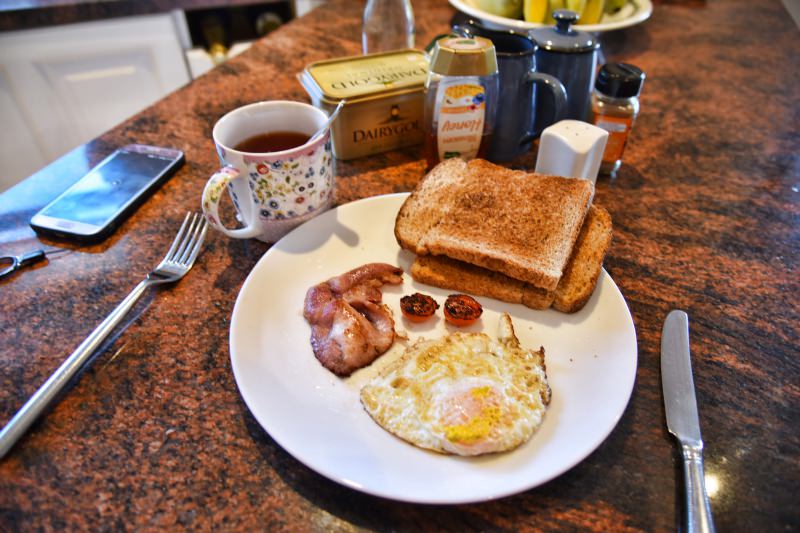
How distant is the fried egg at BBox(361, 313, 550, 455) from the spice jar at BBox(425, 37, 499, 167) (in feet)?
2.26

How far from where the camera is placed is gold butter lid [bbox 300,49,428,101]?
1.52 m

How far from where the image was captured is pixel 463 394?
89 cm

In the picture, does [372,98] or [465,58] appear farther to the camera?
[372,98]

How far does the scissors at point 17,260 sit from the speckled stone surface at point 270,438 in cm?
3

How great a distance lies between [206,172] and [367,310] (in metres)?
0.85

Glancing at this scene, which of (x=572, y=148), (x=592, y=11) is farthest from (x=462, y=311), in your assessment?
(x=592, y=11)

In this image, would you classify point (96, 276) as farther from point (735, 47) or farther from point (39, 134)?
point (735, 47)

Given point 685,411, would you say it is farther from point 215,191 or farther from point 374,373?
point 215,191

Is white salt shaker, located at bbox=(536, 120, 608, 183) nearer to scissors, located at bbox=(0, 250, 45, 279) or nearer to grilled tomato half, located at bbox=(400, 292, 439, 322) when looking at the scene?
grilled tomato half, located at bbox=(400, 292, 439, 322)

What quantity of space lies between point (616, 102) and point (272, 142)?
1015 millimetres

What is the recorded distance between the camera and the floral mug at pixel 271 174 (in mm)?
1144

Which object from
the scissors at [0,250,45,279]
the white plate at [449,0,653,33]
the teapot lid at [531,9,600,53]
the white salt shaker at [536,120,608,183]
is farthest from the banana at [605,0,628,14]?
the scissors at [0,250,45,279]

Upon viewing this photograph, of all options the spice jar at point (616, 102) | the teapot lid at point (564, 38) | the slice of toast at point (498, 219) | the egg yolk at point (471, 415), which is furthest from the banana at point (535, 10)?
the egg yolk at point (471, 415)

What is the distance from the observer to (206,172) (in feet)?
5.22
